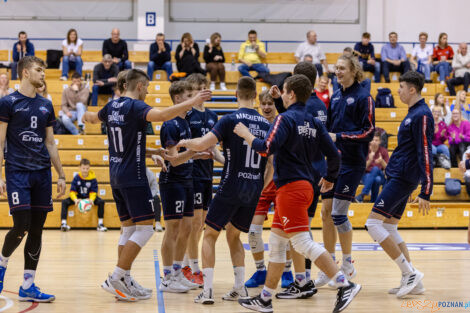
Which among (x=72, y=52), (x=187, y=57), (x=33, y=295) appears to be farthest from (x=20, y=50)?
(x=33, y=295)

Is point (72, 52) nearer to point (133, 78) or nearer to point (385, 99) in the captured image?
point (385, 99)

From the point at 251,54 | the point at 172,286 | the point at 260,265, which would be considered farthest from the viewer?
the point at 251,54

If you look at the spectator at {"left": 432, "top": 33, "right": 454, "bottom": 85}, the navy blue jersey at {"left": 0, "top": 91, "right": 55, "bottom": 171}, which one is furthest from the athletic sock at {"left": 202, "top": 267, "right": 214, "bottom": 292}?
the spectator at {"left": 432, "top": 33, "right": 454, "bottom": 85}

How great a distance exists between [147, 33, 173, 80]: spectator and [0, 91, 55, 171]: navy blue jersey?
10.8m

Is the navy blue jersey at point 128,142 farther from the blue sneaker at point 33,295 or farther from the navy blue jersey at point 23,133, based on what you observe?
the blue sneaker at point 33,295

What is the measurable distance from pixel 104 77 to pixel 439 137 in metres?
8.35

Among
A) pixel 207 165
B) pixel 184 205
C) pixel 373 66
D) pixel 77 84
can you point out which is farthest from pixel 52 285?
pixel 373 66

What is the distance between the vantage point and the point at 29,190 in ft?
18.7

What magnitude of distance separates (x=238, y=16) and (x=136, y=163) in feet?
52.0

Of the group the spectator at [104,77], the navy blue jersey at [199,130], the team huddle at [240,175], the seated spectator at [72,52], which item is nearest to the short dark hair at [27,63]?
the team huddle at [240,175]

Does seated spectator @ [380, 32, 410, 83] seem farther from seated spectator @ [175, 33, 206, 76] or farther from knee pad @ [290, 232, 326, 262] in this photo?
knee pad @ [290, 232, 326, 262]

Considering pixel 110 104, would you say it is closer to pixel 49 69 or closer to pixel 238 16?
pixel 49 69

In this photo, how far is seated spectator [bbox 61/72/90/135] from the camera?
14.4 meters

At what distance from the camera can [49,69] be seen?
17.0 m
